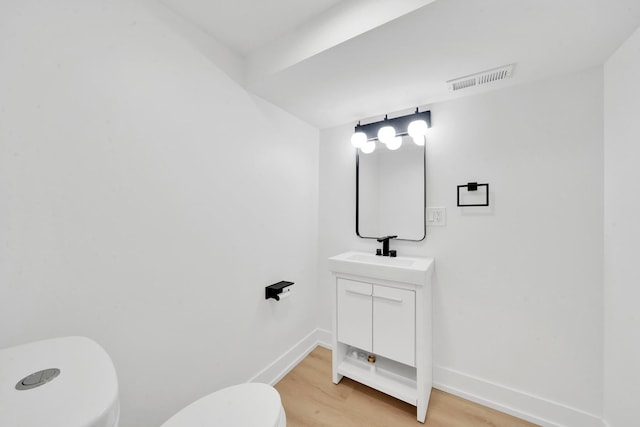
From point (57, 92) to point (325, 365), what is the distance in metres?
2.31

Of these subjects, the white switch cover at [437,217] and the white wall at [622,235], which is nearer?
the white wall at [622,235]

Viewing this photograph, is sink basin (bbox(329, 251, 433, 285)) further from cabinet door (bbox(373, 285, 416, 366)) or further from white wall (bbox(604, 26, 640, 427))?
white wall (bbox(604, 26, 640, 427))

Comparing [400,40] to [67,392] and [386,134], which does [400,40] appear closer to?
[386,134]

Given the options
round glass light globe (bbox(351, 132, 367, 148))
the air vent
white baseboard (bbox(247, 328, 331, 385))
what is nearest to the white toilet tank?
white baseboard (bbox(247, 328, 331, 385))

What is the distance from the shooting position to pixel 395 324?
1.57 metres

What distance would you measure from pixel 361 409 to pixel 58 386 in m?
1.61

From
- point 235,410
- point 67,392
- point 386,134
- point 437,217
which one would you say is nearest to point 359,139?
point 386,134

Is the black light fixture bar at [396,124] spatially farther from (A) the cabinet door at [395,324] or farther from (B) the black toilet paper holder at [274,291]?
(B) the black toilet paper holder at [274,291]

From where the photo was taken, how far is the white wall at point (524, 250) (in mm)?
1347

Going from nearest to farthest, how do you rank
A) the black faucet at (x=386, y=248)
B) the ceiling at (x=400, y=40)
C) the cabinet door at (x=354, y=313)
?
the ceiling at (x=400, y=40)
the cabinet door at (x=354, y=313)
the black faucet at (x=386, y=248)

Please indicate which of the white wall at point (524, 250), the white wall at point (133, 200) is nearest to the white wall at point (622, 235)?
the white wall at point (524, 250)

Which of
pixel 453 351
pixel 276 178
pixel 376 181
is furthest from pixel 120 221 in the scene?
pixel 453 351

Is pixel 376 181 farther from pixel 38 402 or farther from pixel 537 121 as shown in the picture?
pixel 38 402

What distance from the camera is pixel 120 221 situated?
40.9 inches
